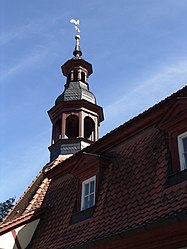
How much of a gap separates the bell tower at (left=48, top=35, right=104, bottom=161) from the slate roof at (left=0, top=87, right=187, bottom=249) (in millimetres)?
4365

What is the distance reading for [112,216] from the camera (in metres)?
8.02

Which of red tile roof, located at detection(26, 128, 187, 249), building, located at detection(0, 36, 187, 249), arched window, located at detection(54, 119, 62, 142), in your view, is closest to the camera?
building, located at detection(0, 36, 187, 249)

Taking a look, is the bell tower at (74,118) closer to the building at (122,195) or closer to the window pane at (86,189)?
the building at (122,195)

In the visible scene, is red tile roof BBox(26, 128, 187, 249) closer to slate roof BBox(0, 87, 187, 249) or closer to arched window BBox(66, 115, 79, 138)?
slate roof BBox(0, 87, 187, 249)

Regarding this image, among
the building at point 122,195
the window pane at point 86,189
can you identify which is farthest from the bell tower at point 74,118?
the window pane at point 86,189

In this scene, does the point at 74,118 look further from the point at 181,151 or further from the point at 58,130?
the point at 181,151

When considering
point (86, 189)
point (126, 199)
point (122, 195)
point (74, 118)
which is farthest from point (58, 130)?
point (126, 199)

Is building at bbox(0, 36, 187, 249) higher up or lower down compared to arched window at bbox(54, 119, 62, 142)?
lower down

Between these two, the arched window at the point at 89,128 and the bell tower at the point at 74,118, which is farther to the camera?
the arched window at the point at 89,128

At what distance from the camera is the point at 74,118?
17.4 metres

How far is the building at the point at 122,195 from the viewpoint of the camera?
265 inches

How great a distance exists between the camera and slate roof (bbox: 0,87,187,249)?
7000 millimetres

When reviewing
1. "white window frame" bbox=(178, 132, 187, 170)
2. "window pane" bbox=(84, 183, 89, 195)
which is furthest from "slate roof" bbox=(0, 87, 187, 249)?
"window pane" bbox=(84, 183, 89, 195)

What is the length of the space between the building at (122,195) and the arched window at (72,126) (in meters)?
4.84
